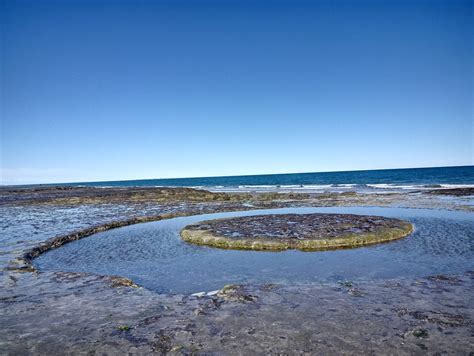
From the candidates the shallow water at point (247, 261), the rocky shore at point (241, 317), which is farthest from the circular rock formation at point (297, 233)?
the rocky shore at point (241, 317)

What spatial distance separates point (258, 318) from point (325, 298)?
2.06 m

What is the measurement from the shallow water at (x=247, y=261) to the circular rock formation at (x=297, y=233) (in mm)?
706

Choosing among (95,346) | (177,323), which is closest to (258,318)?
(177,323)

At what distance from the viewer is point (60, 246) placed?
15.2 m

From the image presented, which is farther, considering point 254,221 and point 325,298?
point 254,221

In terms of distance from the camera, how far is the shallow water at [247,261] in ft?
31.4

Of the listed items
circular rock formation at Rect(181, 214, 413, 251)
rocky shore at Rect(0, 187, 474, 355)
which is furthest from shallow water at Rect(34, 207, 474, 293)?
rocky shore at Rect(0, 187, 474, 355)

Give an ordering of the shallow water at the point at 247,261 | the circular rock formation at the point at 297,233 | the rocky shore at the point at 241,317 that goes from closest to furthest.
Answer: the rocky shore at the point at 241,317
the shallow water at the point at 247,261
the circular rock formation at the point at 297,233

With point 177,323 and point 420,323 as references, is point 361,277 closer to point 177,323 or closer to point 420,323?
point 420,323

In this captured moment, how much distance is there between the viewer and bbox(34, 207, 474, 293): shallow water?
9562 millimetres

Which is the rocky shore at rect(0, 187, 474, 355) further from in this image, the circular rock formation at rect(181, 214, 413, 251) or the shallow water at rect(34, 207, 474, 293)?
the circular rock formation at rect(181, 214, 413, 251)

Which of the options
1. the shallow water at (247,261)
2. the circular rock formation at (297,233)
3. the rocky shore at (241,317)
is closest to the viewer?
the rocky shore at (241,317)

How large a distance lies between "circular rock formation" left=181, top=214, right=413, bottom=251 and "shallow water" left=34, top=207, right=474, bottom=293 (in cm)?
71

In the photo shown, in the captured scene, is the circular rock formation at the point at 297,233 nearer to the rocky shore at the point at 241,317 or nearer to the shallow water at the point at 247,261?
the shallow water at the point at 247,261
